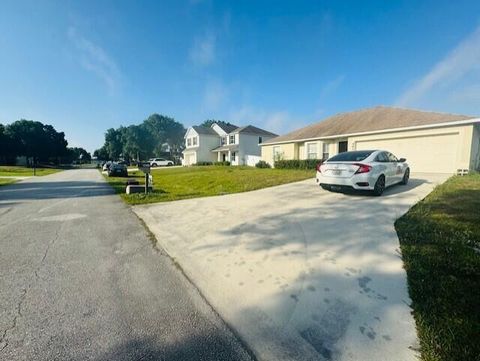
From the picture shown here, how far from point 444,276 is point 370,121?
57.7 ft

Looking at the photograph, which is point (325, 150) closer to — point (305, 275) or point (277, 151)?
point (277, 151)

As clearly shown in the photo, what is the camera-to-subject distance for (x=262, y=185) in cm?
1128

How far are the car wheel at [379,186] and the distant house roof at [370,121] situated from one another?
29.5ft

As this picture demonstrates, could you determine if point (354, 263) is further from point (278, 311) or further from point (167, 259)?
point (167, 259)

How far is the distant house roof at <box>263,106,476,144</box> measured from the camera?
46.7 feet

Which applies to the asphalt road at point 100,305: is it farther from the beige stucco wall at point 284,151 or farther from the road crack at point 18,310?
the beige stucco wall at point 284,151

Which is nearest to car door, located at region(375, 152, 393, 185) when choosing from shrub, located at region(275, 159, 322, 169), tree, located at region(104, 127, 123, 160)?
shrub, located at region(275, 159, 322, 169)

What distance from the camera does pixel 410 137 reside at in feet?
47.8

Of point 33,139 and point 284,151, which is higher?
point 33,139

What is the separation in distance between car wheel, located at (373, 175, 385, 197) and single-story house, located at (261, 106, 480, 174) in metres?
8.45

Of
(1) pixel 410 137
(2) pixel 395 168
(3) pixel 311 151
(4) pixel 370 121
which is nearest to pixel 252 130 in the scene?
(3) pixel 311 151

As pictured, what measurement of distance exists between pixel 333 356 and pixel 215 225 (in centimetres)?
386

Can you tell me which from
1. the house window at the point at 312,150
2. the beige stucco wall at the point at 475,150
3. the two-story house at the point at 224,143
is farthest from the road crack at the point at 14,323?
A: the two-story house at the point at 224,143

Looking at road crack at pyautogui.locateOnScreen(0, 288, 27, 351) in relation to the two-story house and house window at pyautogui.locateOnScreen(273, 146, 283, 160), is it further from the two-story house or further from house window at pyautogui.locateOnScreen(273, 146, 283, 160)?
the two-story house
